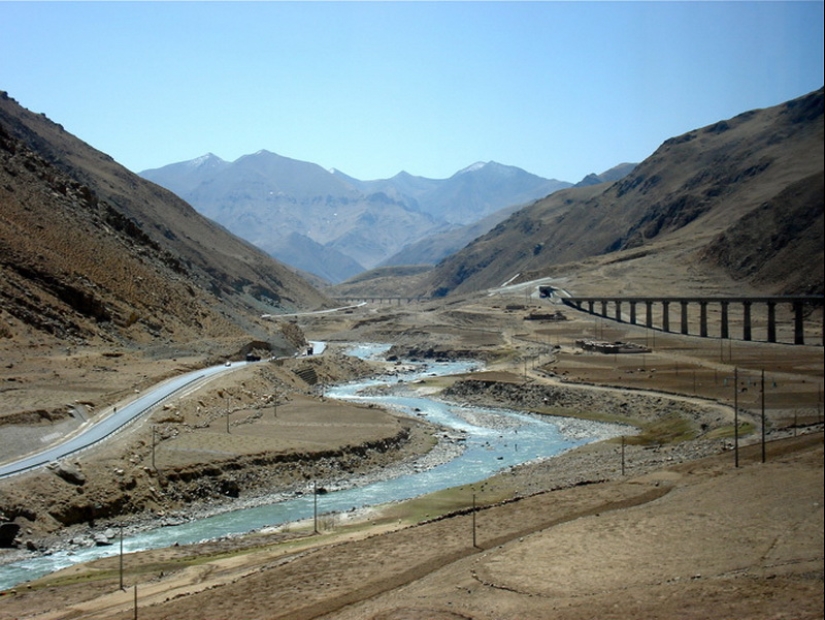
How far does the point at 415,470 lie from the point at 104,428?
1888 cm

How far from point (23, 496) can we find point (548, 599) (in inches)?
1050

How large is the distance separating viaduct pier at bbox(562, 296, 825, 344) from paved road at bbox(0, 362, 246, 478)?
36856 millimetres

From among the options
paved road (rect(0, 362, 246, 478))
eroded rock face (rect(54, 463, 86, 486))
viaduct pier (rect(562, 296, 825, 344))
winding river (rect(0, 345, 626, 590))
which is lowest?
winding river (rect(0, 345, 626, 590))

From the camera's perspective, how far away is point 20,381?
60750 mm

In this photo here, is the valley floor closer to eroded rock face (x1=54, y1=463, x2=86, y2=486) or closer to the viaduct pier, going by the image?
eroded rock face (x1=54, y1=463, x2=86, y2=486)

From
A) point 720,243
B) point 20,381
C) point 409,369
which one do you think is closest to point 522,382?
point 409,369

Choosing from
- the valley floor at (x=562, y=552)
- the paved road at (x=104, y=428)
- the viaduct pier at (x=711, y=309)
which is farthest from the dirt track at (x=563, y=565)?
the paved road at (x=104, y=428)

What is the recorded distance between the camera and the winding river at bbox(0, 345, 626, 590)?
3625cm

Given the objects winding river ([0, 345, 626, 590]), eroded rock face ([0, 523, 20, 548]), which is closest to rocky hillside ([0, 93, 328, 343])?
winding river ([0, 345, 626, 590])

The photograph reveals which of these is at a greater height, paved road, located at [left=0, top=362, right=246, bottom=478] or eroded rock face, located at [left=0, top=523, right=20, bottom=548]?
paved road, located at [left=0, top=362, right=246, bottom=478]

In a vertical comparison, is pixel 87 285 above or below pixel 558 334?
above

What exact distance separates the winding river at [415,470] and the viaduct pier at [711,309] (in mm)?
14780

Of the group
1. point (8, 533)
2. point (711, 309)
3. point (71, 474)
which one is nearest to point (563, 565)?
point (8, 533)

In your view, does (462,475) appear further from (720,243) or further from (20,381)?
(720,243)
